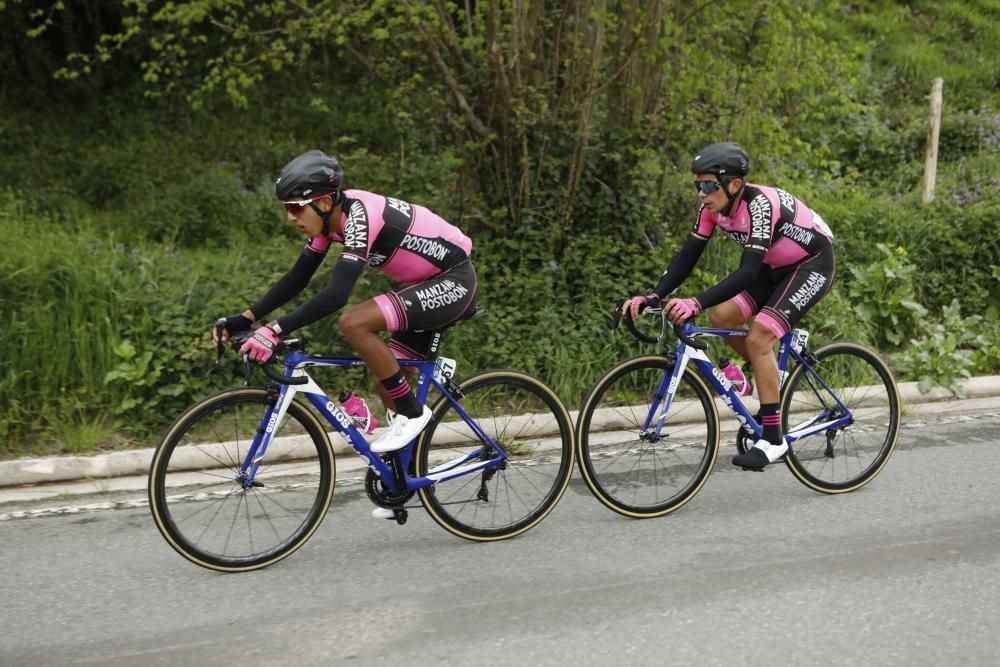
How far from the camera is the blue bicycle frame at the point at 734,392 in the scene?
5191 mm

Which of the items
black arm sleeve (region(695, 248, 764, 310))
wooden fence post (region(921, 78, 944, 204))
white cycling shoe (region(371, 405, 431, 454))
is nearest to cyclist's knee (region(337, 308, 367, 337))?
white cycling shoe (region(371, 405, 431, 454))

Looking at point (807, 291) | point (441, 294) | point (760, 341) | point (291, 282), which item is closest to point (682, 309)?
point (760, 341)

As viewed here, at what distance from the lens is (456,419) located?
15.9 feet

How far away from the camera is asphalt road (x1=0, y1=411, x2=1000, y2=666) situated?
12.5ft

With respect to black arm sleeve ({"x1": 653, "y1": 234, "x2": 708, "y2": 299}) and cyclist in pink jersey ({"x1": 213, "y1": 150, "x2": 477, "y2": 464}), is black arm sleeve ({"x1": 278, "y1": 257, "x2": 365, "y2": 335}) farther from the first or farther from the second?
black arm sleeve ({"x1": 653, "y1": 234, "x2": 708, "y2": 299})

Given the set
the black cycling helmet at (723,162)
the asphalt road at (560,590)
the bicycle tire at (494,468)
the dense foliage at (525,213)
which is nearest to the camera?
the asphalt road at (560,590)

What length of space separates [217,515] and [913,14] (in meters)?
14.5

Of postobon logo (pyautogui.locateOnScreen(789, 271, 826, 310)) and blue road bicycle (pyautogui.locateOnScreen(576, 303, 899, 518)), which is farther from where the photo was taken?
postobon logo (pyautogui.locateOnScreen(789, 271, 826, 310))

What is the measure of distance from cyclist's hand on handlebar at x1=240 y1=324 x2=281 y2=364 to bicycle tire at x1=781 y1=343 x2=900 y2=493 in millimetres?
2787

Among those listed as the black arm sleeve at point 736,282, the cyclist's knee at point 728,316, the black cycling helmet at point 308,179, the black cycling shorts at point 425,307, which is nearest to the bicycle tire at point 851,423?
the cyclist's knee at point 728,316

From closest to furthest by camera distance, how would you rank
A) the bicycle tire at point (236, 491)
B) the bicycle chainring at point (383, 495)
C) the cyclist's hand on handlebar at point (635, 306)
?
1. the bicycle tire at point (236, 491)
2. the bicycle chainring at point (383, 495)
3. the cyclist's hand on handlebar at point (635, 306)

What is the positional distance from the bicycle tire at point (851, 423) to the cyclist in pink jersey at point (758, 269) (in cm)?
29

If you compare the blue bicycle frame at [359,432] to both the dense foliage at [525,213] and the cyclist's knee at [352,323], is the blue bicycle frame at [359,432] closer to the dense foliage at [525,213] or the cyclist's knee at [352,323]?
the cyclist's knee at [352,323]

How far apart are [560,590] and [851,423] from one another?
2208mm
